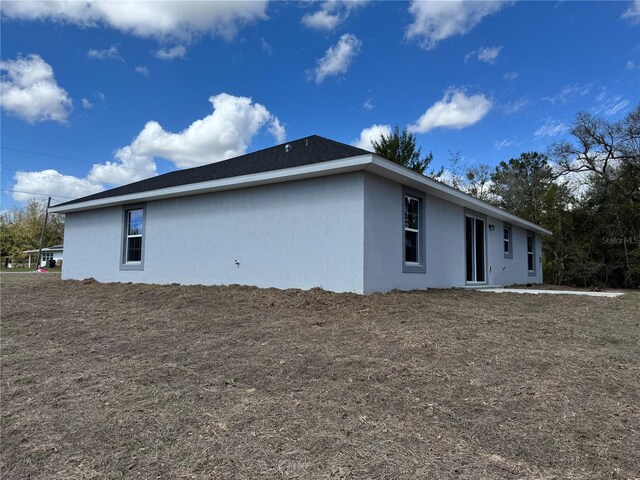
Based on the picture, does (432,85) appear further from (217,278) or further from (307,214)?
(217,278)

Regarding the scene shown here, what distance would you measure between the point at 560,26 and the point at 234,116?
14.2 meters

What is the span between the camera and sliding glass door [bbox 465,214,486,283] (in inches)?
456

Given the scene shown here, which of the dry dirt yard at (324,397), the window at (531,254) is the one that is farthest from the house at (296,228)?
the window at (531,254)

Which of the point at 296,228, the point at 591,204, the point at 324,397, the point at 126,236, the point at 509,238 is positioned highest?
the point at 591,204

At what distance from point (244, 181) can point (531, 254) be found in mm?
13846

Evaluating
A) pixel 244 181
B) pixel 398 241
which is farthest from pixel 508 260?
pixel 244 181

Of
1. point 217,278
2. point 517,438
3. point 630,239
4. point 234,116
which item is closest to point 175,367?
point 517,438

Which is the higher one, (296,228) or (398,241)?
(296,228)

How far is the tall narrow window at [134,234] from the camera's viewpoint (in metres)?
11.3

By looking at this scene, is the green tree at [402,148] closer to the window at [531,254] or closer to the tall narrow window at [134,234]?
the window at [531,254]

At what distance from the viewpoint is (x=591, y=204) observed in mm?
19344

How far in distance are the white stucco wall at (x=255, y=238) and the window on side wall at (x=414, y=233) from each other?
180 centimetres

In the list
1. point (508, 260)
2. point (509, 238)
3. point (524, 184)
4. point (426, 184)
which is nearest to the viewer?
point (426, 184)

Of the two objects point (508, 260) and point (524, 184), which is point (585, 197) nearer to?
point (524, 184)
